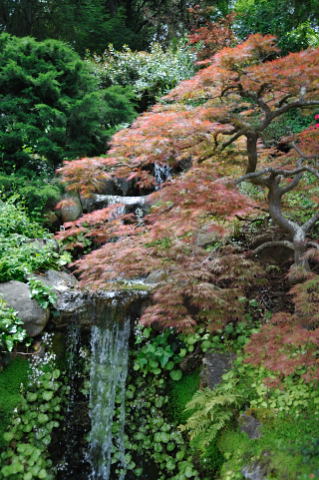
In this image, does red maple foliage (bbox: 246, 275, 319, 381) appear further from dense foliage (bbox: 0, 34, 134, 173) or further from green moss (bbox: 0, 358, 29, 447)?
dense foliage (bbox: 0, 34, 134, 173)

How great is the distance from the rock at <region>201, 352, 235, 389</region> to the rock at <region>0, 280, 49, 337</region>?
1.81 m

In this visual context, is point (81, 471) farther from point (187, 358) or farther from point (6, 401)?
point (187, 358)

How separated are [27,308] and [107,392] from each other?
1271 millimetres

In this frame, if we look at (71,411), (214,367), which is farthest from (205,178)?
(71,411)

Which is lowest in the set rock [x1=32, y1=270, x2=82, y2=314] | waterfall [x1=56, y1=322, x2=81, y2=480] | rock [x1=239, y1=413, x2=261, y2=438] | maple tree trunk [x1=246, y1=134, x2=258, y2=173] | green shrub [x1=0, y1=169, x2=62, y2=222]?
waterfall [x1=56, y1=322, x2=81, y2=480]

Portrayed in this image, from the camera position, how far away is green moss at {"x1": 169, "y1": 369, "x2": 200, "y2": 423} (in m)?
4.55

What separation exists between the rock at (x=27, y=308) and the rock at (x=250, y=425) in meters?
2.31

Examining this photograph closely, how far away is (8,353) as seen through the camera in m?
4.53

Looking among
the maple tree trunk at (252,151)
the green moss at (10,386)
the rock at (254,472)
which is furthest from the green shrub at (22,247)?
the rock at (254,472)

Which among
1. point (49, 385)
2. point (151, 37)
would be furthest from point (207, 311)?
point (151, 37)

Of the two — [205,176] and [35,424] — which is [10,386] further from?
[205,176]

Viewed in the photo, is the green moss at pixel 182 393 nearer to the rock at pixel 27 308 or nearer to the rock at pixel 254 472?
the rock at pixel 254 472

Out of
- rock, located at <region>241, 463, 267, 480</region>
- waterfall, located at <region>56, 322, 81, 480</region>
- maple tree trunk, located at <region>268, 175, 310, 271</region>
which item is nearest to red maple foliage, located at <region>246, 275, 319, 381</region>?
maple tree trunk, located at <region>268, 175, 310, 271</region>

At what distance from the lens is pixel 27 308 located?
4711mm
